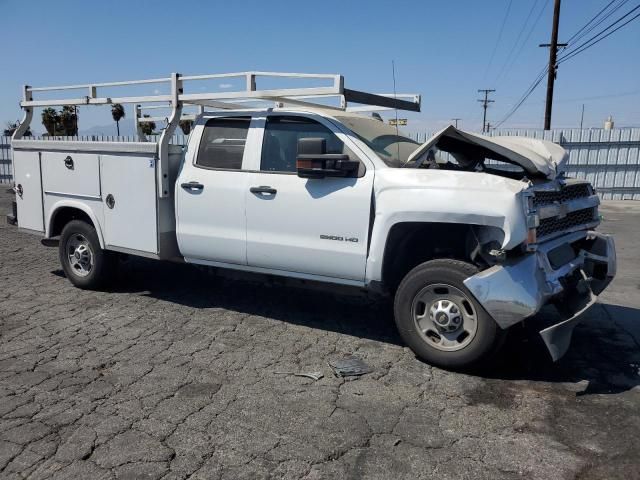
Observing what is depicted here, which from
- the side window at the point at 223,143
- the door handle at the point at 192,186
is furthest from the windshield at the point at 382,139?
the door handle at the point at 192,186

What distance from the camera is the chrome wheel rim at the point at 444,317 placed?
14.1 feet

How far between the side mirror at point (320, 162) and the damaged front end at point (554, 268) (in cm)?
140

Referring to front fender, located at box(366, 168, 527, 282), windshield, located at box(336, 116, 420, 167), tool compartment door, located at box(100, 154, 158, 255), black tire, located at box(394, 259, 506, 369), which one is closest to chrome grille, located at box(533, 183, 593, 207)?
front fender, located at box(366, 168, 527, 282)

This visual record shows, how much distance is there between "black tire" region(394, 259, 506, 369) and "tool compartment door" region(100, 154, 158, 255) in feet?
9.14

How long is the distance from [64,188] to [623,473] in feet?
20.1

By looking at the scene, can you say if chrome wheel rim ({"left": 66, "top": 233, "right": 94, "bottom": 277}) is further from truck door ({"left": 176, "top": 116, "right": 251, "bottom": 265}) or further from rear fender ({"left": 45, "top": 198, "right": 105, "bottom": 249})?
truck door ({"left": 176, "top": 116, "right": 251, "bottom": 265})

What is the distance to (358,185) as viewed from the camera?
473 cm

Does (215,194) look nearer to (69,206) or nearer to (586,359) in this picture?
(69,206)

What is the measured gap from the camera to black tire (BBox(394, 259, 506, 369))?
164 inches

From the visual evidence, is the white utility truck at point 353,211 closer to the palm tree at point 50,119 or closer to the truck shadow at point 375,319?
the truck shadow at point 375,319

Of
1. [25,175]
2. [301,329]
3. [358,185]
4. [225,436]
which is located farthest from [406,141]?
[25,175]

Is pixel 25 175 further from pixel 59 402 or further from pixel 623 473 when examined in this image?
pixel 623 473

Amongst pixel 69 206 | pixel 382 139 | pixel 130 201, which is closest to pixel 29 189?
pixel 69 206

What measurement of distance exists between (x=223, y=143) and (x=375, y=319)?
7.75 feet
